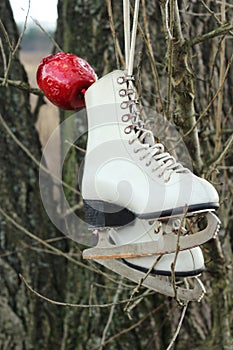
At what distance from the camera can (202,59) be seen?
89.0 inches

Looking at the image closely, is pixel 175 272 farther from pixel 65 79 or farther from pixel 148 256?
pixel 65 79

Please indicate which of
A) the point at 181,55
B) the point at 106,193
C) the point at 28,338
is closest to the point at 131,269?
the point at 106,193

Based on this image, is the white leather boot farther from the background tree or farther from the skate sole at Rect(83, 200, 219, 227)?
the background tree

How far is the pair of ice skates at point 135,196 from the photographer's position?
1.10m

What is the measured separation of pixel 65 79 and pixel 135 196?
223 mm

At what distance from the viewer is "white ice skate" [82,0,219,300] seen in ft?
3.61

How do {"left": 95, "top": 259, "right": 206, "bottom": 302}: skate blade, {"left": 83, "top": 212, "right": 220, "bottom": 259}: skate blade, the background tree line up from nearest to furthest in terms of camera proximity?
{"left": 83, "top": 212, "right": 220, "bottom": 259}: skate blade → {"left": 95, "top": 259, "right": 206, "bottom": 302}: skate blade → the background tree

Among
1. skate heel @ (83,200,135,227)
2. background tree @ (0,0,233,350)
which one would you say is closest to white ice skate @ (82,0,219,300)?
skate heel @ (83,200,135,227)

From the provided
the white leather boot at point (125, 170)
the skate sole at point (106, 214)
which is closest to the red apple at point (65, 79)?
the white leather boot at point (125, 170)

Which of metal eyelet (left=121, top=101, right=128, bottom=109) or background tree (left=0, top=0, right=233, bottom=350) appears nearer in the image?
metal eyelet (left=121, top=101, right=128, bottom=109)

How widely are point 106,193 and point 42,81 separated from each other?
8.6 inches

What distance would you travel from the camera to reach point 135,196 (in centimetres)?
114

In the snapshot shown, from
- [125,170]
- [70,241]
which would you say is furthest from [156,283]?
[70,241]

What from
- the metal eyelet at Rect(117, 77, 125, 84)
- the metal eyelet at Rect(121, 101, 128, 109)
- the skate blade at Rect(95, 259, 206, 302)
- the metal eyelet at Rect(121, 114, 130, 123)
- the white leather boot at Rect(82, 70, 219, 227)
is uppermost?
the metal eyelet at Rect(117, 77, 125, 84)
